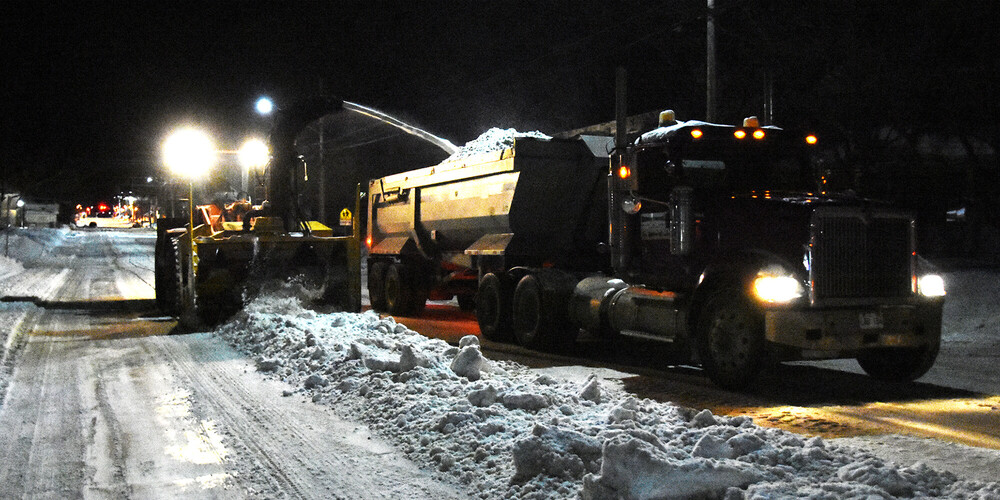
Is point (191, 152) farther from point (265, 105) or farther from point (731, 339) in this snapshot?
point (731, 339)

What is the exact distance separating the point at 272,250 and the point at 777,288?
8.79 m

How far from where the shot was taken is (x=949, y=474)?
5.19m

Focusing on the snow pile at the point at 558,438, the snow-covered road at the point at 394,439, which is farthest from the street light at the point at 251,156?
the snow pile at the point at 558,438

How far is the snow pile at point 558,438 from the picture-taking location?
495 cm

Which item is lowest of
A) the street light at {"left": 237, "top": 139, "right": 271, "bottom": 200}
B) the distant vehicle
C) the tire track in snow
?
the tire track in snow

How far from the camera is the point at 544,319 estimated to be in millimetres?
12234

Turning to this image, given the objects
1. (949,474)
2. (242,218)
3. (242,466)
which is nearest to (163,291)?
(242,218)

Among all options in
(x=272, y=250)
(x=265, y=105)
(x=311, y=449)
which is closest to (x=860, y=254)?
(x=311, y=449)

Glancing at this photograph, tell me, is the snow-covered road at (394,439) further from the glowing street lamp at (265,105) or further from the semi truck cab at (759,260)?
the glowing street lamp at (265,105)

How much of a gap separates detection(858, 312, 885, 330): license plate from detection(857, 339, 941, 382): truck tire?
0.60m

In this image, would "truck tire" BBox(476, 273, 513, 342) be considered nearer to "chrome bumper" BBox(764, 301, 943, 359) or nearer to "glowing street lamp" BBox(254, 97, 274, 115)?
"glowing street lamp" BBox(254, 97, 274, 115)

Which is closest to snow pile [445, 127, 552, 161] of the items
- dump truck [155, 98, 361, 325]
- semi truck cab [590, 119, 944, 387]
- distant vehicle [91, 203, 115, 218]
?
dump truck [155, 98, 361, 325]

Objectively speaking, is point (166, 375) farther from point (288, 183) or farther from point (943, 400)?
point (943, 400)

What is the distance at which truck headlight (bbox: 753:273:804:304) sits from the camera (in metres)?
8.22
